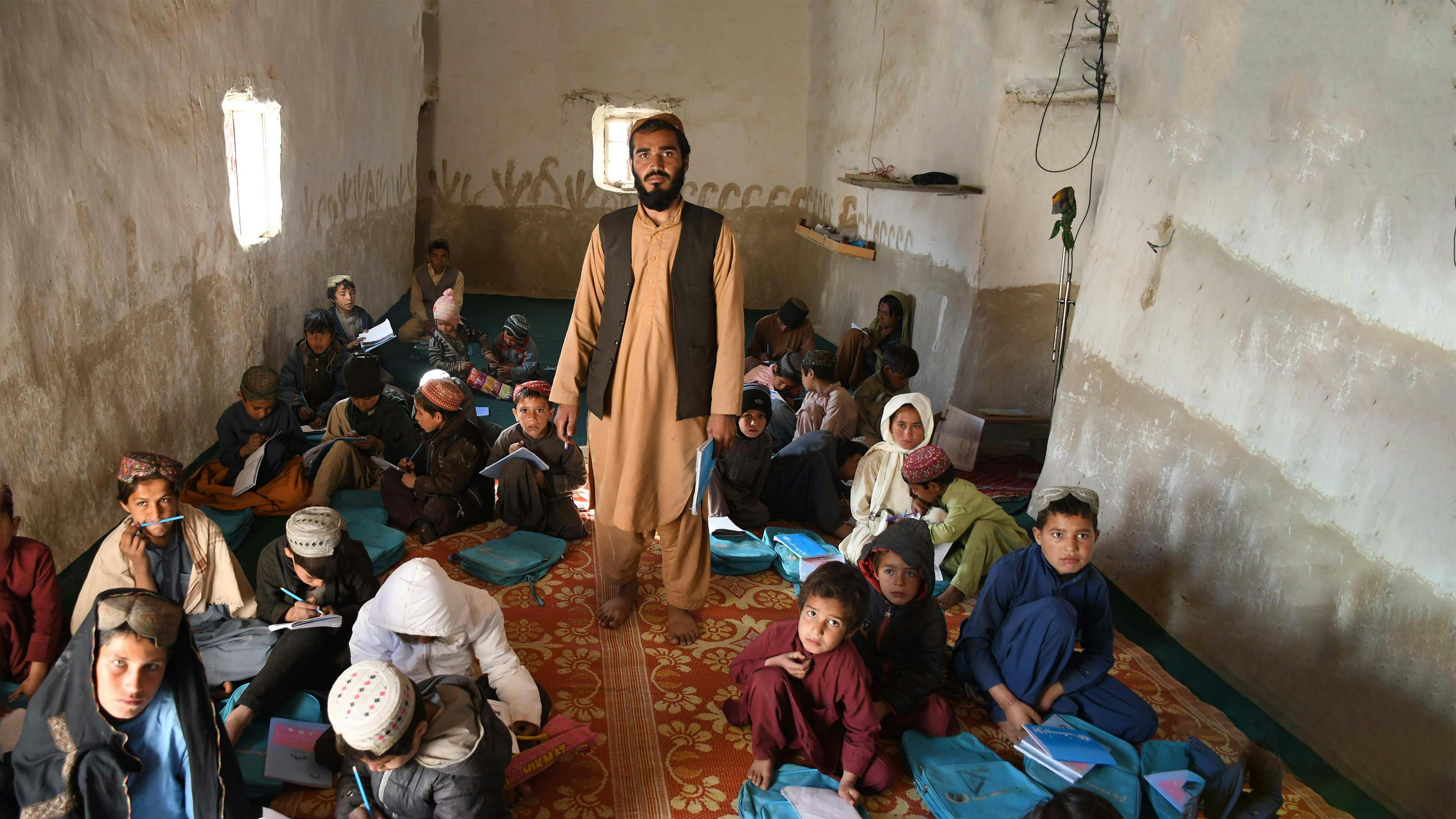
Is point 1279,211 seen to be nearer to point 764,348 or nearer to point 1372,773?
point 1372,773

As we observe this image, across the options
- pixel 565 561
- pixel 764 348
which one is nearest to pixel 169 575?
pixel 565 561

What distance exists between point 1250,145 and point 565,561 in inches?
126

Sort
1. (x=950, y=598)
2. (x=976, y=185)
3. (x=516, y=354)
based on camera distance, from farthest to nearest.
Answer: (x=516, y=354) → (x=976, y=185) → (x=950, y=598)

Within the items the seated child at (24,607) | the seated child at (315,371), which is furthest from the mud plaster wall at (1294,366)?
the seated child at (315,371)

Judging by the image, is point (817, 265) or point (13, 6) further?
point (817, 265)

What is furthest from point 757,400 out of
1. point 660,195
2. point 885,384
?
point 660,195

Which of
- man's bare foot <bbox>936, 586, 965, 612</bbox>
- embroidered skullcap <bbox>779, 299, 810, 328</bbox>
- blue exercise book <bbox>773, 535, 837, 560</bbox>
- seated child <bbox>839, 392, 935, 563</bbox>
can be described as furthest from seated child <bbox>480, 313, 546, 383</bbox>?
man's bare foot <bbox>936, 586, 965, 612</bbox>

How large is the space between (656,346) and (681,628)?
1065mm

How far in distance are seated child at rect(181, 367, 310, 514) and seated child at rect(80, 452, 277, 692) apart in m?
1.21

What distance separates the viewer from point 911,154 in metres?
7.21

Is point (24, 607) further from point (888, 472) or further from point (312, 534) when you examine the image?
point (888, 472)

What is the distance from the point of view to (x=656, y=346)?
322 centimetres

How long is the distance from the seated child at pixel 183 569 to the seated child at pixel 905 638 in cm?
191

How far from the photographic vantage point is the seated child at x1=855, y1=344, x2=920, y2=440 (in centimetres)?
550
